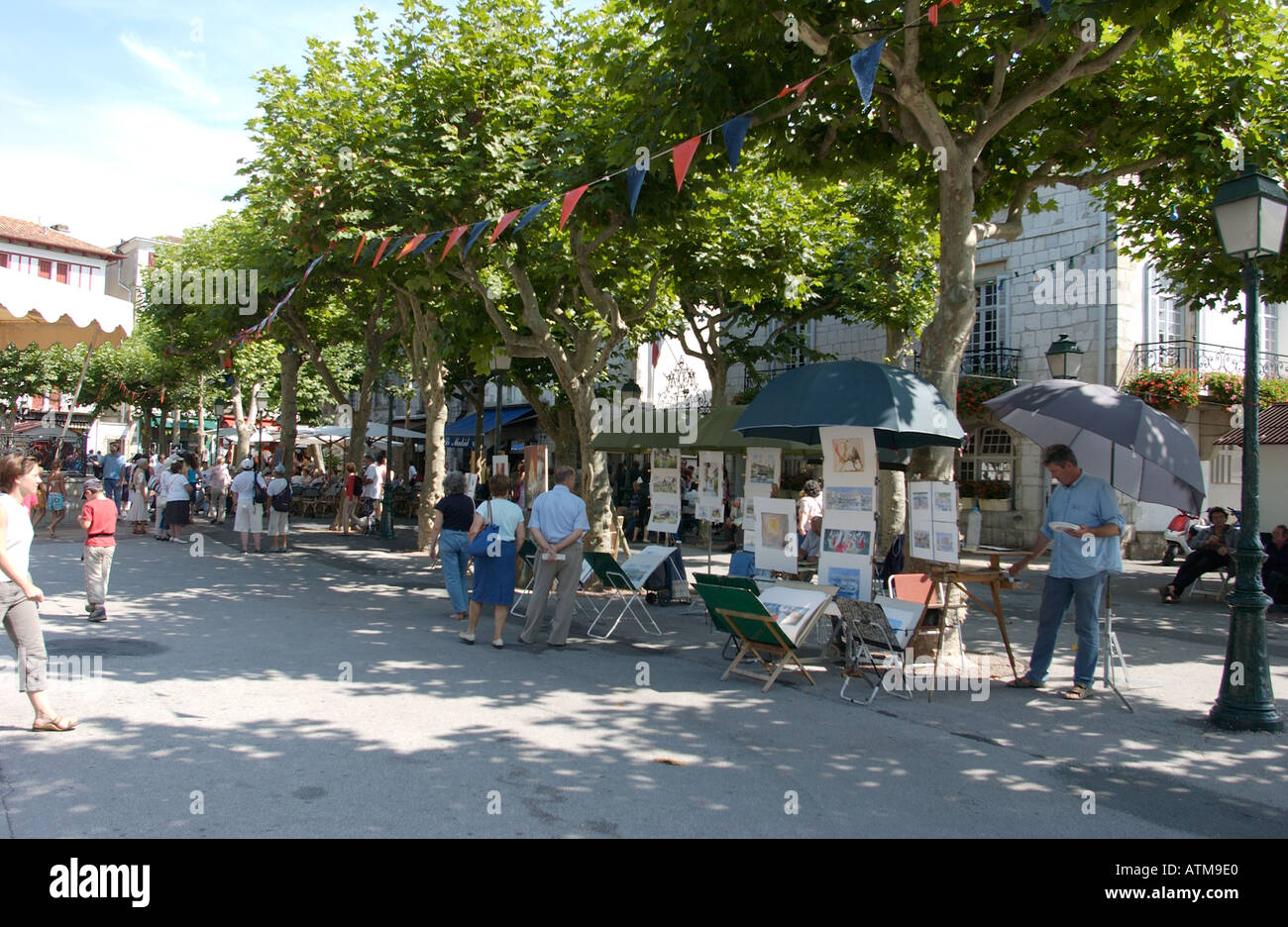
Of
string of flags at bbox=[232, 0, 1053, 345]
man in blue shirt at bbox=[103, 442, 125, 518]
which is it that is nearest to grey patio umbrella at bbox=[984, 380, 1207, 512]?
string of flags at bbox=[232, 0, 1053, 345]

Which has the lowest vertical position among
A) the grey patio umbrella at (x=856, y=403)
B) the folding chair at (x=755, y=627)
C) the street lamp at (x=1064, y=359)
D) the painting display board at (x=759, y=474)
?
the folding chair at (x=755, y=627)

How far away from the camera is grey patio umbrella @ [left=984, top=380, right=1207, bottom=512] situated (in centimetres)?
716

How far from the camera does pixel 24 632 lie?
5.54 metres

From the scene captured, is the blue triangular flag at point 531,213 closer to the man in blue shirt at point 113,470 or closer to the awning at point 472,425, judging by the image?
the man in blue shirt at point 113,470

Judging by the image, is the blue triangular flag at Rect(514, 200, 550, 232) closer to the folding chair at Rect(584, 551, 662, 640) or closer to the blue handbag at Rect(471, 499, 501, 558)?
the blue handbag at Rect(471, 499, 501, 558)

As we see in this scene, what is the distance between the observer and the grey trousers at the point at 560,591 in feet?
29.3

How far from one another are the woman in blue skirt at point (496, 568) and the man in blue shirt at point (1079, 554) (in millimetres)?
4606

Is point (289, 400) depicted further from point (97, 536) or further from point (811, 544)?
point (811, 544)

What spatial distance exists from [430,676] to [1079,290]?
17.2 m

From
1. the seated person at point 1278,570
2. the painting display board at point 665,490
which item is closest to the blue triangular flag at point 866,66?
the painting display board at point 665,490

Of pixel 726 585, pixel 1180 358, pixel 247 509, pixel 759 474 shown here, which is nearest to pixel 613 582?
pixel 726 585

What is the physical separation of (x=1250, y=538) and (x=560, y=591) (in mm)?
5671

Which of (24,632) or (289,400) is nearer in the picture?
(24,632)

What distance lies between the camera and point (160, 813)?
4.32 meters
